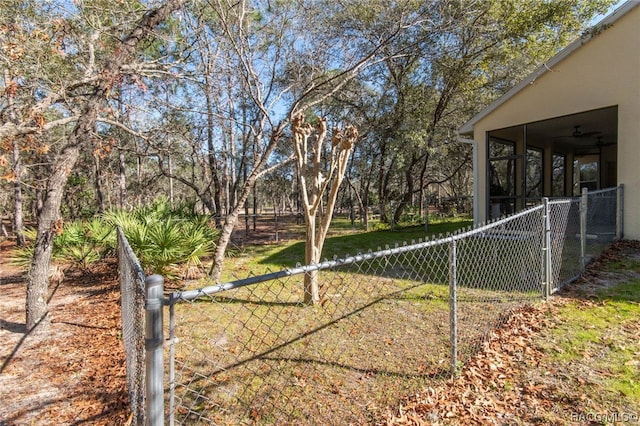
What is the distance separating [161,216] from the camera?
8930 millimetres

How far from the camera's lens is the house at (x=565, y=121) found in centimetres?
787

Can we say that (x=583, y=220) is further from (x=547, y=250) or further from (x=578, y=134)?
(x=578, y=134)

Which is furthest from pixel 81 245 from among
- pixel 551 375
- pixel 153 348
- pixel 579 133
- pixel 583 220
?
pixel 579 133

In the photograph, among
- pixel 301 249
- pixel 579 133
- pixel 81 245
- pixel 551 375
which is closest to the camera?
pixel 551 375

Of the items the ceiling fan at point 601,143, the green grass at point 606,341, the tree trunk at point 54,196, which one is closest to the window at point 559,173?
the ceiling fan at point 601,143

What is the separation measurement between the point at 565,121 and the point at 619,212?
3.32 metres

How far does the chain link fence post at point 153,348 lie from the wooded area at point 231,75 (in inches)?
165

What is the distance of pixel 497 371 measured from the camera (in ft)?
10.8

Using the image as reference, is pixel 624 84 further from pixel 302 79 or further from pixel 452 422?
pixel 452 422

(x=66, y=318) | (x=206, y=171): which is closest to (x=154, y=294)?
(x=66, y=318)

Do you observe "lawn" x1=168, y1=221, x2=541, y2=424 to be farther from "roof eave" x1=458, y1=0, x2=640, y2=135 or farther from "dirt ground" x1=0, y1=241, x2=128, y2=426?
"roof eave" x1=458, y1=0, x2=640, y2=135

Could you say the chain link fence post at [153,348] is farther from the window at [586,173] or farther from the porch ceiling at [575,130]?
the window at [586,173]

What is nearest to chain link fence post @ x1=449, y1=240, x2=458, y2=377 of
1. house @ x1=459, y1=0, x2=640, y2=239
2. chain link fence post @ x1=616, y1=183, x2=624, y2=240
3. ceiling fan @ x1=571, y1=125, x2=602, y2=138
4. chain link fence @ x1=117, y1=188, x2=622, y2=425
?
chain link fence @ x1=117, y1=188, x2=622, y2=425

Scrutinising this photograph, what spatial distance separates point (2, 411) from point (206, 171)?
11953 millimetres
